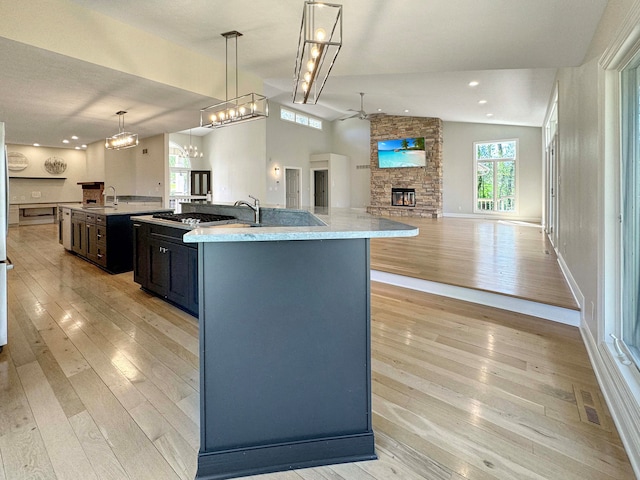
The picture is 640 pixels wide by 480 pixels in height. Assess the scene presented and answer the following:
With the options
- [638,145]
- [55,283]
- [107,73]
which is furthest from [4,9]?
[638,145]

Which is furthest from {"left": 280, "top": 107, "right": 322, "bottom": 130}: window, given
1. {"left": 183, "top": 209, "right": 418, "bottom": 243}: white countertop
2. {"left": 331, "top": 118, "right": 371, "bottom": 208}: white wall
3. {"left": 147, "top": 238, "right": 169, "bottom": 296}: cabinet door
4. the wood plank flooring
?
{"left": 183, "top": 209, "right": 418, "bottom": 243}: white countertop

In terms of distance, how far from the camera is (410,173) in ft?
40.1

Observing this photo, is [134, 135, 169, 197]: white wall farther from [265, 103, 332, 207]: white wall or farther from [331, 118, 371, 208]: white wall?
[331, 118, 371, 208]: white wall

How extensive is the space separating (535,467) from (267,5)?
373 centimetres

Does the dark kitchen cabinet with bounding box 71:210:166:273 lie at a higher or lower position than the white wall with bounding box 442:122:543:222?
lower

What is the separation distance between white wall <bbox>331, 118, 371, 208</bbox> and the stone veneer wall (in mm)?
741

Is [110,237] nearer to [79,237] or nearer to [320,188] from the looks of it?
[79,237]

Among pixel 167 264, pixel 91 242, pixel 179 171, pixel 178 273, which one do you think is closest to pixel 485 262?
pixel 178 273

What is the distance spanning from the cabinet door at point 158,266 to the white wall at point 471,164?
10.5 m

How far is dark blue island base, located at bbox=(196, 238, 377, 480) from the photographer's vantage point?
4.55 feet

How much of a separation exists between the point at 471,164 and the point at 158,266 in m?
10.7

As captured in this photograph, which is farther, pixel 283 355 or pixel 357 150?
pixel 357 150

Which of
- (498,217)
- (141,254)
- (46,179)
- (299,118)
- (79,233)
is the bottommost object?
(141,254)

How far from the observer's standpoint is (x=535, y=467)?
1438 millimetres
